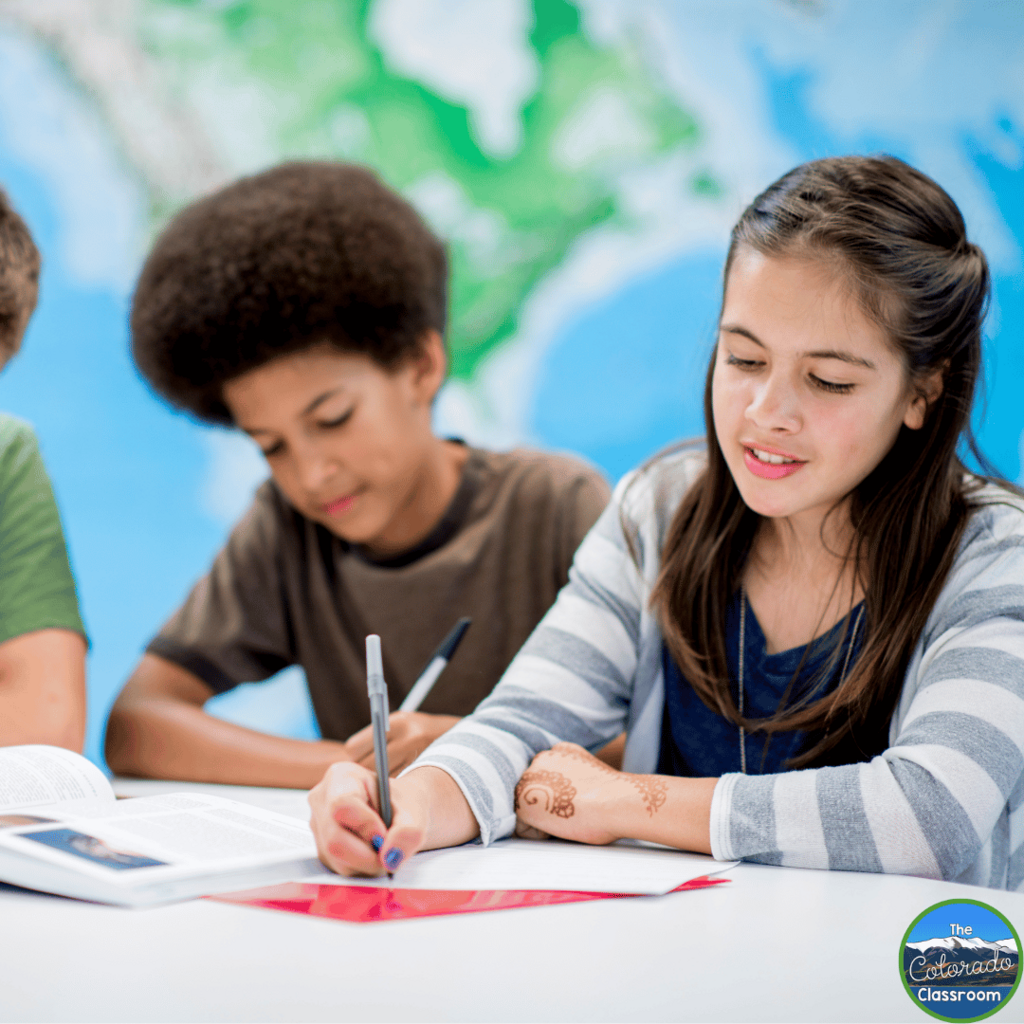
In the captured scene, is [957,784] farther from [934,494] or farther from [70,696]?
[70,696]

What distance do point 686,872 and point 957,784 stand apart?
0.20m

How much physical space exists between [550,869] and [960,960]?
0.80ft

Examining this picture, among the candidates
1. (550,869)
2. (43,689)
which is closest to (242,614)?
(43,689)

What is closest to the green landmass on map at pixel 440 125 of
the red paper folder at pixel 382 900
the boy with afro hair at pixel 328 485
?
the boy with afro hair at pixel 328 485

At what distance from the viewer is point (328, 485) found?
1303mm

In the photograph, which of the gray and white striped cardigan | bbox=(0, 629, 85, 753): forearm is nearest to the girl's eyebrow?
the gray and white striped cardigan

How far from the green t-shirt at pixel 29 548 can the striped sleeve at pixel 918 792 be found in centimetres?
79

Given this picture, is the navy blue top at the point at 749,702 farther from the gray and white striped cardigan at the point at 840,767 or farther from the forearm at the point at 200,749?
the forearm at the point at 200,749

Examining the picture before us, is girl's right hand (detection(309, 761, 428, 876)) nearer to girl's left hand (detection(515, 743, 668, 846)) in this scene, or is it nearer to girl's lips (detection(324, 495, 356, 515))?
girl's left hand (detection(515, 743, 668, 846))

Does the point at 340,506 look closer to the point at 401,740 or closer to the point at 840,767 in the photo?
the point at 401,740

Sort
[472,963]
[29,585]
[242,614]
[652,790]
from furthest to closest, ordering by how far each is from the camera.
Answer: [242,614]
[29,585]
[652,790]
[472,963]

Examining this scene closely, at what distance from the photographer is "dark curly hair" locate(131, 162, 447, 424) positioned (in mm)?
1278

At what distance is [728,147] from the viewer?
2.53 meters

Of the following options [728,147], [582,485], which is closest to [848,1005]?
[582,485]
